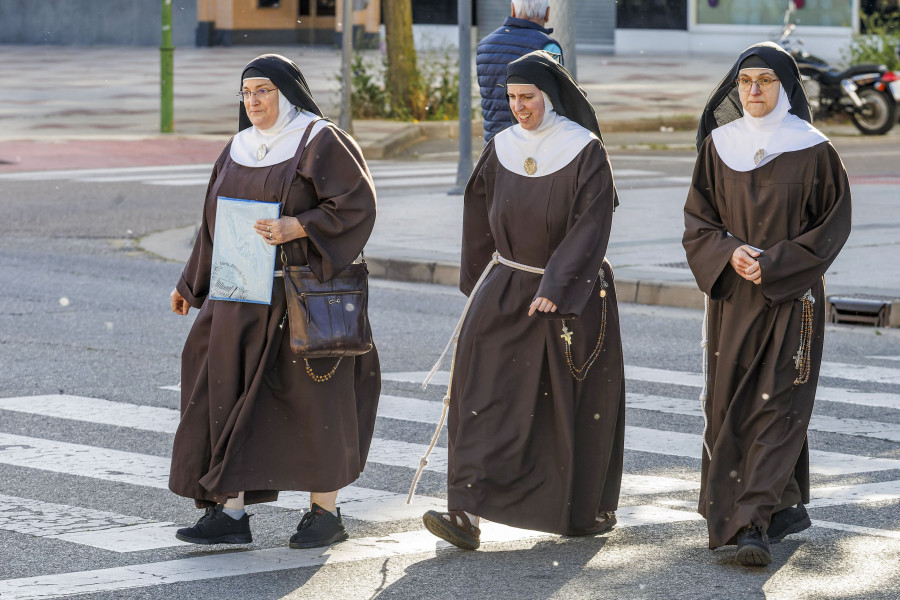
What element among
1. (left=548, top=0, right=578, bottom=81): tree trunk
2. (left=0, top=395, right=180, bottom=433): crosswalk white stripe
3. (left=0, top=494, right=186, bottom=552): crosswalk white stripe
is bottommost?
(left=0, top=395, right=180, bottom=433): crosswalk white stripe

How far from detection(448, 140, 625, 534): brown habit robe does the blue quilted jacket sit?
16.0ft

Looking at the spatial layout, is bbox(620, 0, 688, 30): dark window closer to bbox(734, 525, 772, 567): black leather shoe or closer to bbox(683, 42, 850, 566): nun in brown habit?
bbox(683, 42, 850, 566): nun in brown habit

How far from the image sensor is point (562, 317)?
5.38 meters

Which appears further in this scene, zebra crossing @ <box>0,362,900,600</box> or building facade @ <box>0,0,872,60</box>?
building facade @ <box>0,0,872,60</box>

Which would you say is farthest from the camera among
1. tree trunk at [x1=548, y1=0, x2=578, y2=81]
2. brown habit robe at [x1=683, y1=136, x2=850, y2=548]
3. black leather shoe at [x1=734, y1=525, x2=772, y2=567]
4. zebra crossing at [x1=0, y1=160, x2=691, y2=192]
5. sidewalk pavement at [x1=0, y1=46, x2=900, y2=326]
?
zebra crossing at [x1=0, y1=160, x2=691, y2=192]

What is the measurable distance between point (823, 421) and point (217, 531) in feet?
11.1

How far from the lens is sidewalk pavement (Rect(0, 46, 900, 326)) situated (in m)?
12.1

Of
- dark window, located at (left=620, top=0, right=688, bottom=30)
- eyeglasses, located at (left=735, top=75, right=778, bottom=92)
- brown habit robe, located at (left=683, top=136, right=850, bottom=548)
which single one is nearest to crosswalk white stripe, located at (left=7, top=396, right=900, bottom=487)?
brown habit robe, located at (left=683, top=136, right=850, bottom=548)

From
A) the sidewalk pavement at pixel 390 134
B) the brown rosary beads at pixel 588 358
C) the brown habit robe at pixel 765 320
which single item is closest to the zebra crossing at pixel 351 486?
the brown habit robe at pixel 765 320

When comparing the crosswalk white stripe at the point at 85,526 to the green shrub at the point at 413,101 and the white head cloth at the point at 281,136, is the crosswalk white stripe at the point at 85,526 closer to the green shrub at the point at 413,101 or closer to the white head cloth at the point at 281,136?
the white head cloth at the point at 281,136

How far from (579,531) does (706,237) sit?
110cm

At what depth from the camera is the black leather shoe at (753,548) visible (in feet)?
16.9

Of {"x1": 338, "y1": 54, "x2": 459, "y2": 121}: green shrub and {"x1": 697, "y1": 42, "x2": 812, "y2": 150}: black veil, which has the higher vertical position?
{"x1": 697, "y1": 42, "x2": 812, "y2": 150}: black veil

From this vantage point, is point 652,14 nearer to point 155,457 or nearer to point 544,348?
point 155,457
